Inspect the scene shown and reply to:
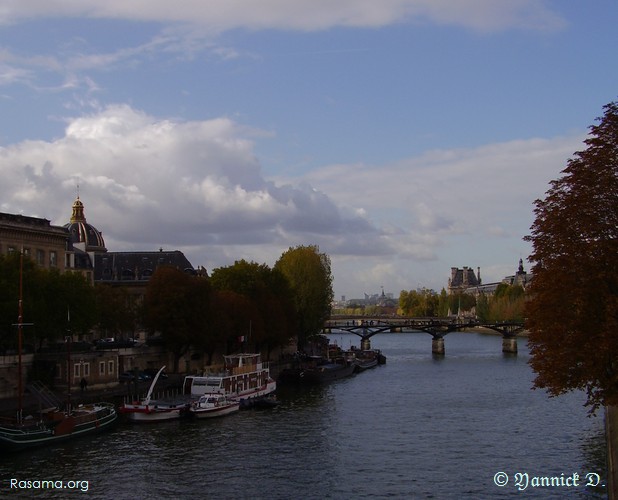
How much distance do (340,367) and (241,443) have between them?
55262 millimetres

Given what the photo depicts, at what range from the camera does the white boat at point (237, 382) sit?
245 feet

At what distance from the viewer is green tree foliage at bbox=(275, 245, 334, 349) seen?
130m

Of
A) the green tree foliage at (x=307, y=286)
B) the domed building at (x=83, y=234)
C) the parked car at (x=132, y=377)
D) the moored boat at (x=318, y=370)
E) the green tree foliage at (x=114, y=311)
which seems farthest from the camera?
the domed building at (x=83, y=234)

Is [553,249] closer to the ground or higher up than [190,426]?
higher up

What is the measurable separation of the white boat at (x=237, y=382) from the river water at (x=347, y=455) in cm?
498

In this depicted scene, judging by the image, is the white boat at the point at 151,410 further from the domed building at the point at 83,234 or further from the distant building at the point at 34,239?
the domed building at the point at 83,234

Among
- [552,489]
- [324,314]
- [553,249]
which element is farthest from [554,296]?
[324,314]

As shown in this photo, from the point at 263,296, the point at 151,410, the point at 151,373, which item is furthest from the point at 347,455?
the point at 263,296

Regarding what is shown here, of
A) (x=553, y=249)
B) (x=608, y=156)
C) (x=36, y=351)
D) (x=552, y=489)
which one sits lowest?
(x=552, y=489)

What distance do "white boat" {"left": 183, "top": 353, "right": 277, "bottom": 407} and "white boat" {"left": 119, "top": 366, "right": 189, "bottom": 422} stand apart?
662 centimetres

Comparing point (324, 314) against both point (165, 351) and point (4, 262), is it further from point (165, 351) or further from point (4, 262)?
point (4, 262)

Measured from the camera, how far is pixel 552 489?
41.6 m

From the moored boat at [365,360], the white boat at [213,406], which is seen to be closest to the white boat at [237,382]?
the white boat at [213,406]

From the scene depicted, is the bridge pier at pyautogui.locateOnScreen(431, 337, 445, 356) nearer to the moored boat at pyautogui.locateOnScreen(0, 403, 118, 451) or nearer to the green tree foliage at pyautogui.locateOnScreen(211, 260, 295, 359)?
the green tree foliage at pyautogui.locateOnScreen(211, 260, 295, 359)
